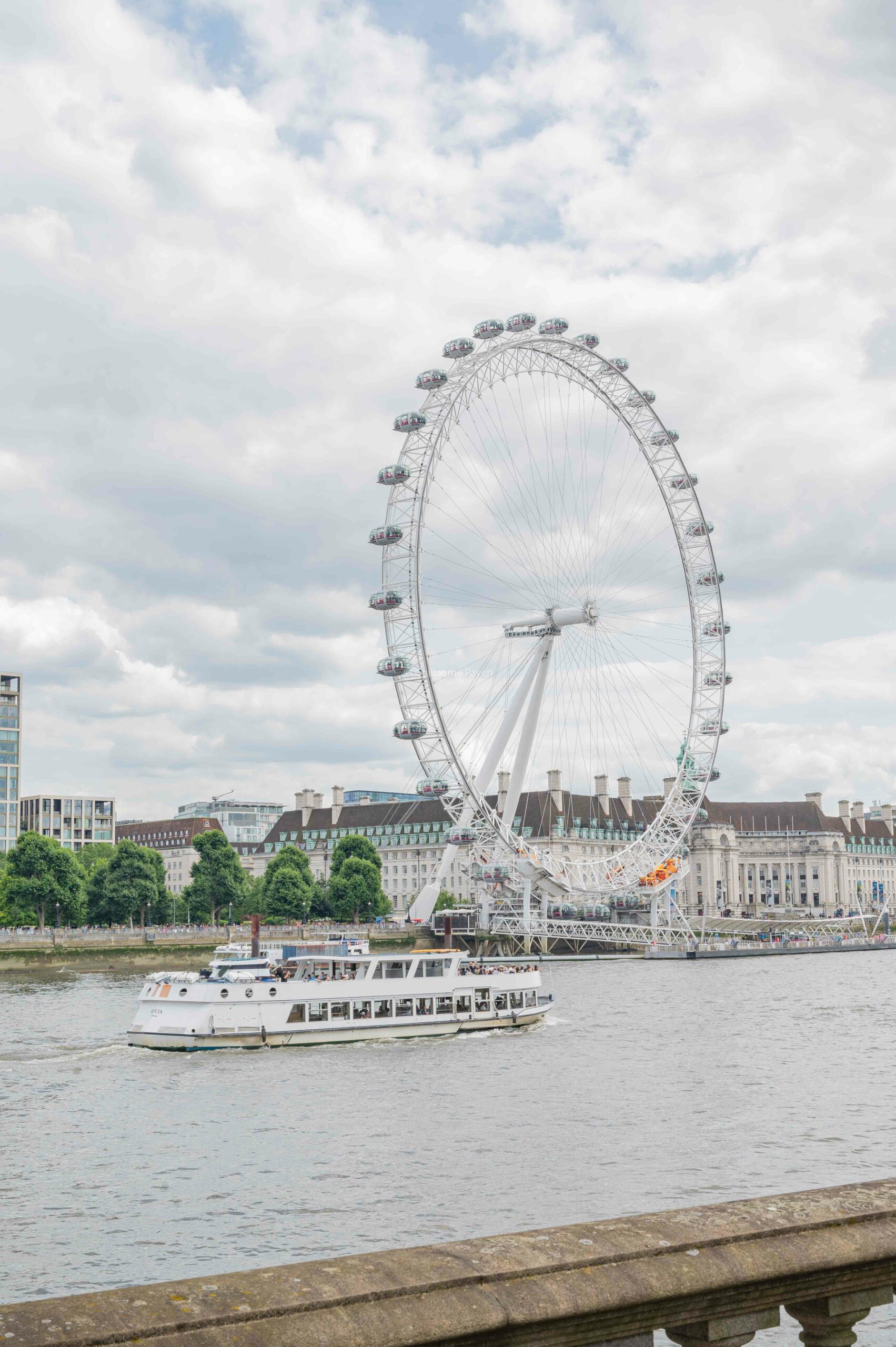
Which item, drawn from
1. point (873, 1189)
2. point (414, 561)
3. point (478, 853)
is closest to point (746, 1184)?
point (873, 1189)

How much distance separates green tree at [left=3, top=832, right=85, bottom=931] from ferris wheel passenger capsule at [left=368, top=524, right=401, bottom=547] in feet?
158

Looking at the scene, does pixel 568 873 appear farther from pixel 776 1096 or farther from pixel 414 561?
pixel 776 1096

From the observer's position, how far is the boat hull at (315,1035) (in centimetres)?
4547

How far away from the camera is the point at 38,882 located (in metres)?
108

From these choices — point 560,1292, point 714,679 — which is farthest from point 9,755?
point 560,1292

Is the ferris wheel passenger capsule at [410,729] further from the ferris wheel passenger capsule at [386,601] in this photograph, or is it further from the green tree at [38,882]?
the green tree at [38,882]

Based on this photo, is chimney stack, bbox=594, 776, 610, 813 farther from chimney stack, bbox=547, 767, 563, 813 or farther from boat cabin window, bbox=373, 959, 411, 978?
boat cabin window, bbox=373, 959, 411, 978

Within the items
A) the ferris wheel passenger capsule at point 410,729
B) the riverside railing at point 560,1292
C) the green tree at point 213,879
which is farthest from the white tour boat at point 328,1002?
the green tree at point 213,879

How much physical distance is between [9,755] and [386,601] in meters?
→ 134

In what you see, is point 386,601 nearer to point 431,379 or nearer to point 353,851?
point 431,379

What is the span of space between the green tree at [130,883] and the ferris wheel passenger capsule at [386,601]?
1982 inches

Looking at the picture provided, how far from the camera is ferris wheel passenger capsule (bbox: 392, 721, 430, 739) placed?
77.4 metres

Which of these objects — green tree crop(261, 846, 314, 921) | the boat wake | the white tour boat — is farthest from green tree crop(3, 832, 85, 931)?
the boat wake

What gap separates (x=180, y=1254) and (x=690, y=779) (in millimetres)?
89472
